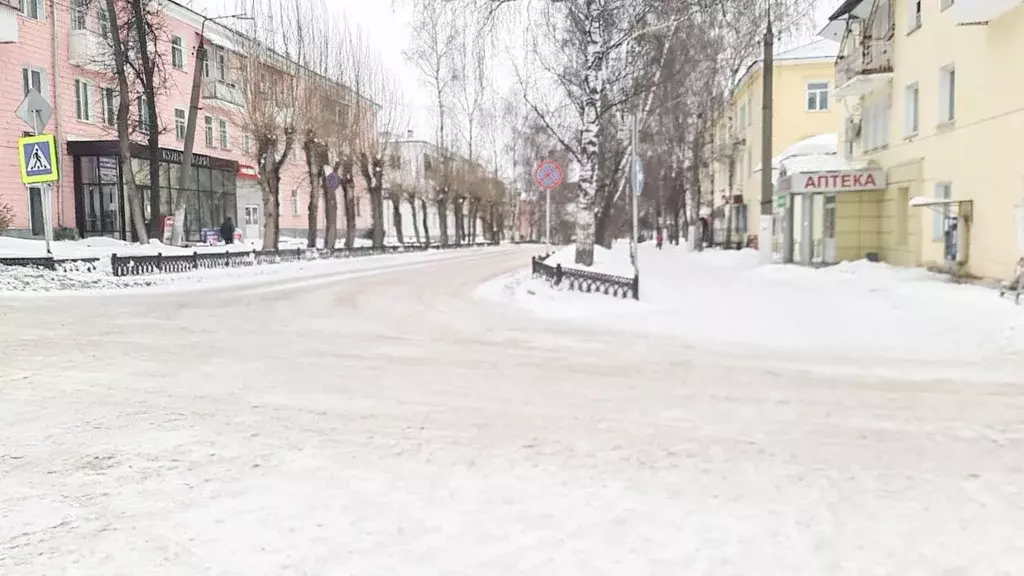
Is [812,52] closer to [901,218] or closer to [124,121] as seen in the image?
[901,218]

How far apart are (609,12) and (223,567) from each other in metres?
15.5

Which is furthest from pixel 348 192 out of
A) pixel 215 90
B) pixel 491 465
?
pixel 491 465

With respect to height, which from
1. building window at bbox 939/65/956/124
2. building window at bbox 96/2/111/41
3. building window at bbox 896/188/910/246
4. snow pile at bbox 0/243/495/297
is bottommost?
snow pile at bbox 0/243/495/297

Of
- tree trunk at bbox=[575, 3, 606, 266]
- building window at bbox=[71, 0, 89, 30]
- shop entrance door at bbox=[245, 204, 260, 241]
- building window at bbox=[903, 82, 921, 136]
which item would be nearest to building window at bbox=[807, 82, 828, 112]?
building window at bbox=[903, 82, 921, 136]

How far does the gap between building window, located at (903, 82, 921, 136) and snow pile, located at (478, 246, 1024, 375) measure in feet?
15.7

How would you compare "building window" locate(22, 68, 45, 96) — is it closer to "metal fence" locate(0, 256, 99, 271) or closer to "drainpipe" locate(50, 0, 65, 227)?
Answer: "drainpipe" locate(50, 0, 65, 227)

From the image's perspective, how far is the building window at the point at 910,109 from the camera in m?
19.9

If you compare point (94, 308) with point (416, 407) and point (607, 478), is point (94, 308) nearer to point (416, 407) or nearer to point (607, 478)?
point (416, 407)

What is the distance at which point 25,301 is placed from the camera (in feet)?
42.4

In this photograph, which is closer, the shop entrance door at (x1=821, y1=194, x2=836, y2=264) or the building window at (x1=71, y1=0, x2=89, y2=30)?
the shop entrance door at (x1=821, y1=194, x2=836, y2=264)

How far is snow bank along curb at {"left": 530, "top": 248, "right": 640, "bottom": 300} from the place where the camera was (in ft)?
42.1

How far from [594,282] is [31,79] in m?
25.0

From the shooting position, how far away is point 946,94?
58.9 feet

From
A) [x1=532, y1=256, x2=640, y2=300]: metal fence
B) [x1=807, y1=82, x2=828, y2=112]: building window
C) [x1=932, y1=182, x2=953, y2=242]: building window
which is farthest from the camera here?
[x1=807, y1=82, x2=828, y2=112]: building window
